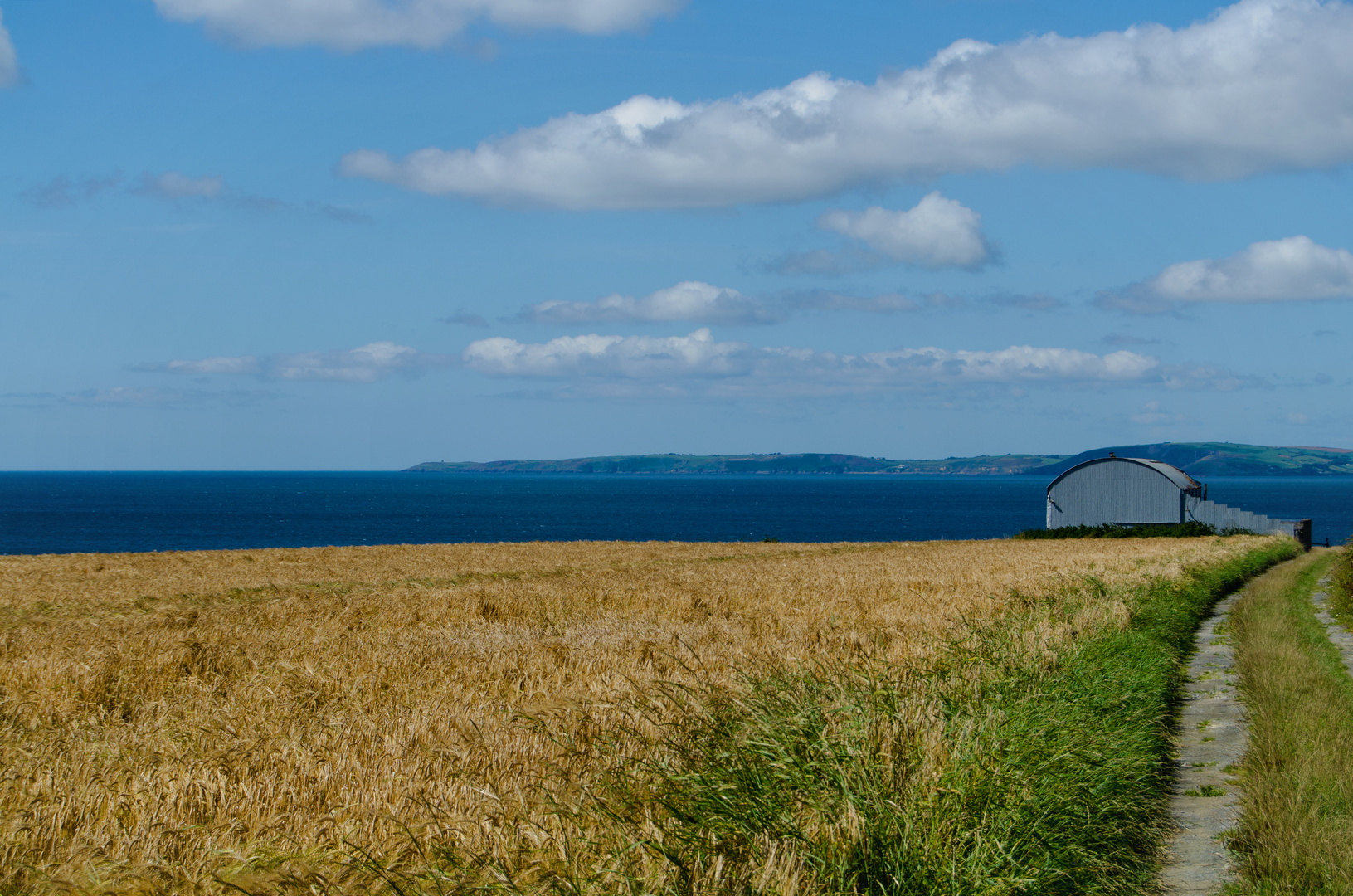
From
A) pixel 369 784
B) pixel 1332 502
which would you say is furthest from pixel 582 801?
pixel 1332 502

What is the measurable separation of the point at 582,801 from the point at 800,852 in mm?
1273

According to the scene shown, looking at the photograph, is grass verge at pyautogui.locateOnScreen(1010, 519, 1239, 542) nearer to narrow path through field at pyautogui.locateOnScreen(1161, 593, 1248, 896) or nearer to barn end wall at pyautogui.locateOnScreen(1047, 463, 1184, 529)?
barn end wall at pyautogui.locateOnScreen(1047, 463, 1184, 529)

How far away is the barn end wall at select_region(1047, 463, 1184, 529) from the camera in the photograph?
2640 inches

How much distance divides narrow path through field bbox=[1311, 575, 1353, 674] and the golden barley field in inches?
127

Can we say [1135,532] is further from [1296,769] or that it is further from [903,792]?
[903,792]

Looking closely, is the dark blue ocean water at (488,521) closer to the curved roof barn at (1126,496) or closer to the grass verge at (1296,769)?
the curved roof barn at (1126,496)

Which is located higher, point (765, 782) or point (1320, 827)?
point (765, 782)

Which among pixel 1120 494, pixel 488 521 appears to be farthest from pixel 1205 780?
pixel 488 521

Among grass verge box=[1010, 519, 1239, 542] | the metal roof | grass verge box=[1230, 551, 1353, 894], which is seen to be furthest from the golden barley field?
the metal roof

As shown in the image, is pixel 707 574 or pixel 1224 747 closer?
pixel 1224 747

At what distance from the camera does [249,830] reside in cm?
555

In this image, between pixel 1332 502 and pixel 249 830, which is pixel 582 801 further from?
pixel 1332 502

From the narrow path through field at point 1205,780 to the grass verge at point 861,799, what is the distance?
0.54 ft

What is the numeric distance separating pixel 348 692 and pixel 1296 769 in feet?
27.1
